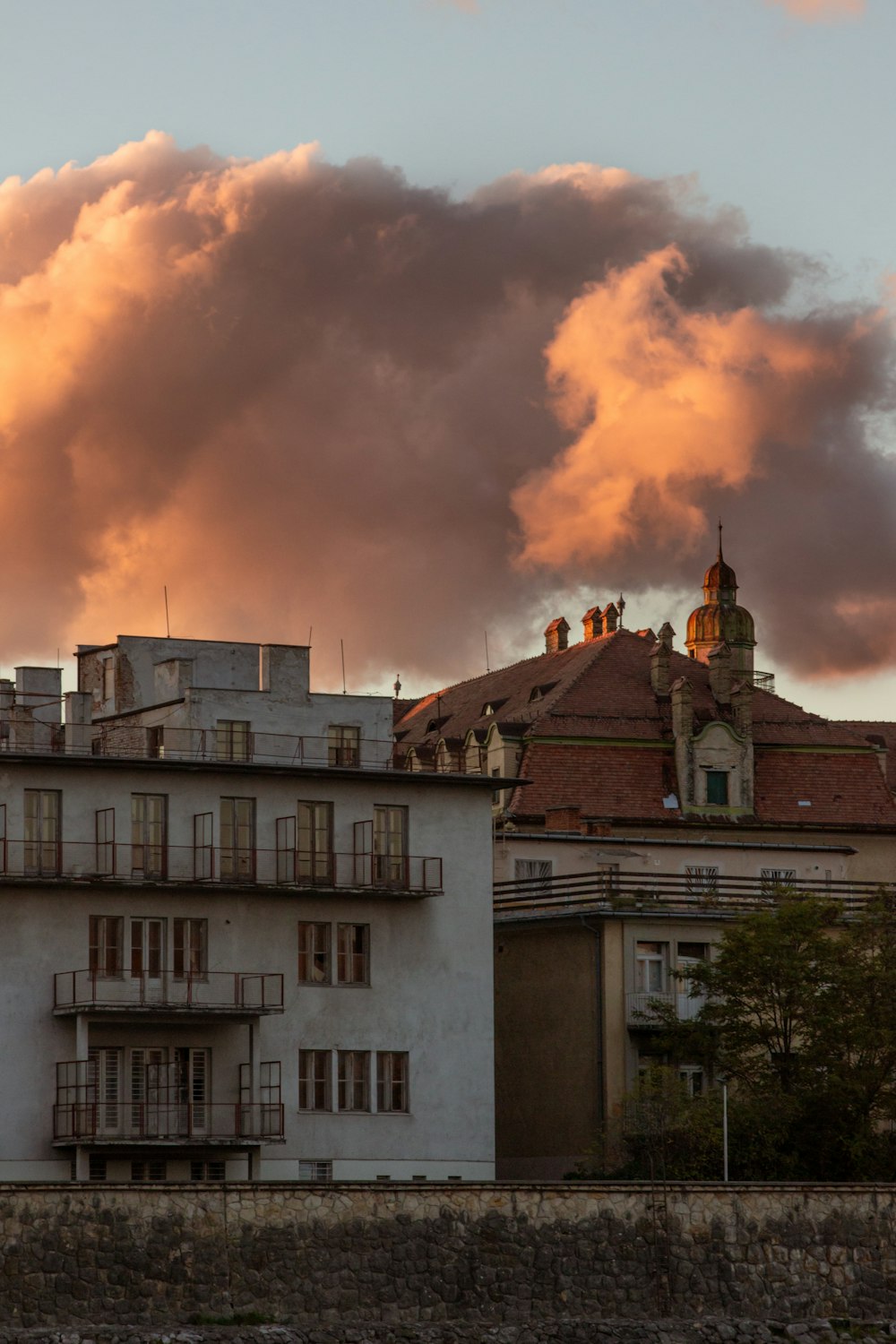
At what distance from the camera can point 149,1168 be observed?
66.5 meters

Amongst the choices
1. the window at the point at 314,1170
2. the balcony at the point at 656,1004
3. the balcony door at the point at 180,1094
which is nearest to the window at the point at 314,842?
the balcony door at the point at 180,1094

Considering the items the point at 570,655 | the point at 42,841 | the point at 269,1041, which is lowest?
the point at 269,1041

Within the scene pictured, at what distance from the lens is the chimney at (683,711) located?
106625 millimetres

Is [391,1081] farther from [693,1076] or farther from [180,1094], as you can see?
[693,1076]

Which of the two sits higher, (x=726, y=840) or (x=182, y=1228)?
(x=726, y=840)

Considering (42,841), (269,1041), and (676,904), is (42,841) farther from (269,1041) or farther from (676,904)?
(676,904)

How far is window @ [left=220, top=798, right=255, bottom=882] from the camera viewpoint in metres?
69.2

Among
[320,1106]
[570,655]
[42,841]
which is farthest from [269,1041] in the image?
[570,655]

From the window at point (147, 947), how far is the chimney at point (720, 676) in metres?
46.6

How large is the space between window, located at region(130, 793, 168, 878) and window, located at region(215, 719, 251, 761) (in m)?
4.00

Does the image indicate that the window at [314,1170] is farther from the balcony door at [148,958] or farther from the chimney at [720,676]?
the chimney at [720,676]

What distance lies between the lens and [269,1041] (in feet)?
225

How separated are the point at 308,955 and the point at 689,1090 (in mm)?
11182

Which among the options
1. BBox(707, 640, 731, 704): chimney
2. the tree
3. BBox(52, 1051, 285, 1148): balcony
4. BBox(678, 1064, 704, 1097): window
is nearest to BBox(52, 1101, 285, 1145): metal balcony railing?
BBox(52, 1051, 285, 1148): balcony
